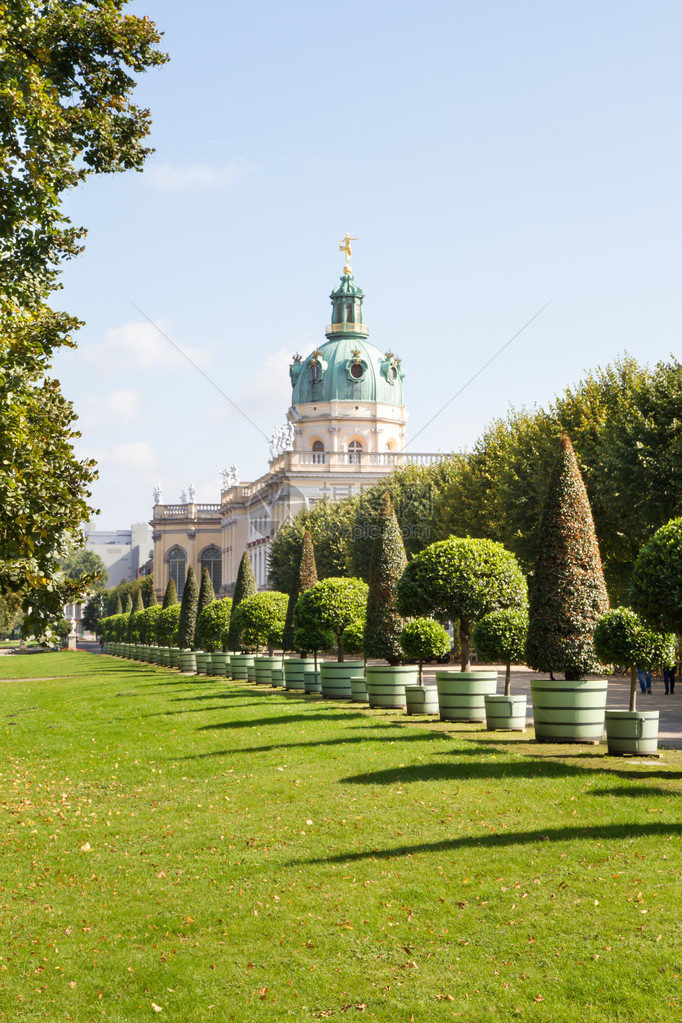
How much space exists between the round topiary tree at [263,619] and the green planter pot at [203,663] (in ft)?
20.1

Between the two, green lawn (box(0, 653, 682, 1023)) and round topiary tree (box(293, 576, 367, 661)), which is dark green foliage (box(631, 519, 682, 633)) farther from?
round topiary tree (box(293, 576, 367, 661))

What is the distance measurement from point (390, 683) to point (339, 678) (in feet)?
12.7

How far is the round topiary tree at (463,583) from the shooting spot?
21344 millimetres

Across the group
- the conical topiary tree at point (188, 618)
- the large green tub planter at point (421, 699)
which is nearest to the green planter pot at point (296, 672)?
the large green tub planter at point (421, 699)

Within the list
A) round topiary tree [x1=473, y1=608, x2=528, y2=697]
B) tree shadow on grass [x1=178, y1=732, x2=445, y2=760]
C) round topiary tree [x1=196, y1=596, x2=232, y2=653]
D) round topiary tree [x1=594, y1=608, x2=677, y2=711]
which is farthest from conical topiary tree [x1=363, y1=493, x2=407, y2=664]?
round topiary tree [x1=196, y1=596, x2=232, y2=653]

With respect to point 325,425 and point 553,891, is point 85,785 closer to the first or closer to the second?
point 553,891

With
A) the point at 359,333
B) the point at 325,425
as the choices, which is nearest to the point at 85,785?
the point at 325,425

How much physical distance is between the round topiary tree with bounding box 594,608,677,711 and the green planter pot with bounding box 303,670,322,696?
15.8 metres

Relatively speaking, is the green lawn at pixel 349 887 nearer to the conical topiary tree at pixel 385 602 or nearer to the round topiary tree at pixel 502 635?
the round topiary tree at pixel 502 635

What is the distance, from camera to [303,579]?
34.4m

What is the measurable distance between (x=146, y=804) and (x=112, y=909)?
4748 millimetres

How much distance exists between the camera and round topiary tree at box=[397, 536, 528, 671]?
21.3m

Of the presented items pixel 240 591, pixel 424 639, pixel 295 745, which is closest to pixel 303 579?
pixel 424 639

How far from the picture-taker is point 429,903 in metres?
8.52
